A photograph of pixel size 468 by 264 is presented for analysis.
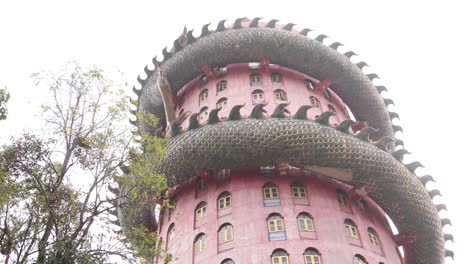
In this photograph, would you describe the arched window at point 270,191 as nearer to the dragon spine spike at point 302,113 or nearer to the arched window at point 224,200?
the arched window at point 224,200

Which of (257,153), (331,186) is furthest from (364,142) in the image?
(257,153)

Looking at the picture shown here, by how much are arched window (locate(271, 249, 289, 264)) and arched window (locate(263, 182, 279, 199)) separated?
2.74m

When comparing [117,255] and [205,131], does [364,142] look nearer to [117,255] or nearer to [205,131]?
[205,131]

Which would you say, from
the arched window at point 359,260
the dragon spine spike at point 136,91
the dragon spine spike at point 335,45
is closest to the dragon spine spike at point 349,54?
the dragon spine spike at point 335,45

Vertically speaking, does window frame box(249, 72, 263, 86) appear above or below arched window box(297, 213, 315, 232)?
above

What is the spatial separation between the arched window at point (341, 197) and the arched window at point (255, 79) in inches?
307

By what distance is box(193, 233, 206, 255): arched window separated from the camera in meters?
19.7

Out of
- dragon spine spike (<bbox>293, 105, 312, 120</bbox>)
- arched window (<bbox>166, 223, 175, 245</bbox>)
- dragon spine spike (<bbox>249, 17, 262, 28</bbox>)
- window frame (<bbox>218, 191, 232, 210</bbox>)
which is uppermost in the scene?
dragon spine spike (<bbox>249, 17, 262, 28</bbox>)

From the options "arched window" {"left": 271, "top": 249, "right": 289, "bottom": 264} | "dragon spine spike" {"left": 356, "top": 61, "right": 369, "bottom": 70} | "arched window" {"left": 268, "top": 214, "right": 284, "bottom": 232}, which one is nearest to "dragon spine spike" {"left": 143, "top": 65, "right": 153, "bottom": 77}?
"dragon spine spike" {"left": 356, "top": 61, "right": 369, "bottom": 70}

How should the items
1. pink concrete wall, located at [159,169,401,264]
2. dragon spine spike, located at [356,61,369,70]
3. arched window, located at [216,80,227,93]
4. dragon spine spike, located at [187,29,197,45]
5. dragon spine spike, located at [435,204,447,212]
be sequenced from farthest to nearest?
dragon spine spike, located at [356,61,369,70], dragon spine spike, located at [187,29,197,45], arched window, located at [216,80,227,93], dragon spine spike, located at [435,204,447,212], pink concrete wall, located at [159,169,401,264]

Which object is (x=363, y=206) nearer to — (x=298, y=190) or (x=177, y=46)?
(x=298, y=190)

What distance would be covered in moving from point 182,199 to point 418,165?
10.8 metres

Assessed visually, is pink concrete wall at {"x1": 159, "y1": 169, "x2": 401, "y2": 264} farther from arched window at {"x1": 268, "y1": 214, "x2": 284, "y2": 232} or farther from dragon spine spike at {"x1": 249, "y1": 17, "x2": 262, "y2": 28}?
dragon spine spike at {"x1": 249, "y1": 17, "x2": 262, "y2": 28}

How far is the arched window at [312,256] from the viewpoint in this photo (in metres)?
18.0
